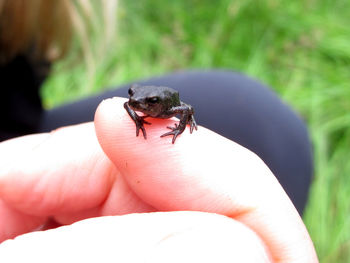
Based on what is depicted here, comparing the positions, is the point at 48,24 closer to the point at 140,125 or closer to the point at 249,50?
the point at 140,125

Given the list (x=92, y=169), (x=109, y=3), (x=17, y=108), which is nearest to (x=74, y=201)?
(x=92, y=169)

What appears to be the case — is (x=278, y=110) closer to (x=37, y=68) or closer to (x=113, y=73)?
(x=37, y=68)

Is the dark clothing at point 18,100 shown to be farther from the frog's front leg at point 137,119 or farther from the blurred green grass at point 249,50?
the frog's front leg at point 137,119

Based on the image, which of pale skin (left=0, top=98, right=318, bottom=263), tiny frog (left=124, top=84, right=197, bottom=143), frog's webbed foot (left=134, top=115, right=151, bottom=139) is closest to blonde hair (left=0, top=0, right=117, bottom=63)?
pale skin (left=0, top=98, right=318, bottom=263)

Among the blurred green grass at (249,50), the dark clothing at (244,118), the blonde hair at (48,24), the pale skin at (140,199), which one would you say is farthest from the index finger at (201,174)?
the blurred green grass at (249,50)

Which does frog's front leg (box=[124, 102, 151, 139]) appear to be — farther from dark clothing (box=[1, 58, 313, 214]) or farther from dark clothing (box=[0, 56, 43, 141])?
dark clothing (box=[0, 56, 43, 141])

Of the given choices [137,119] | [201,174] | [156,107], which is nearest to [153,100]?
[156,107]
